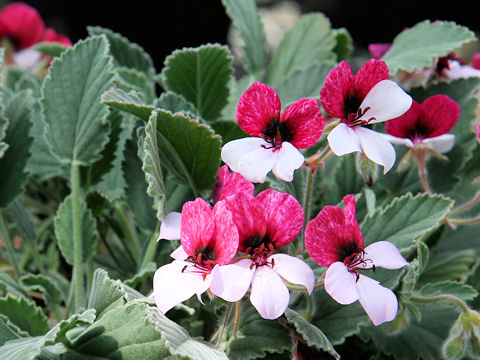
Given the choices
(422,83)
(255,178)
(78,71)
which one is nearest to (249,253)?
(255,178)

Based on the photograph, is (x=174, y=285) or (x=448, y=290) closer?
(x=174, y=285)

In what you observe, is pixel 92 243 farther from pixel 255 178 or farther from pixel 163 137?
pixel 255 178

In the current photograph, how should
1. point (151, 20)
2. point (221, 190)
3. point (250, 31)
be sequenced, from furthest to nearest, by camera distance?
point (151, 20), point (250, 31), point (221, 190)

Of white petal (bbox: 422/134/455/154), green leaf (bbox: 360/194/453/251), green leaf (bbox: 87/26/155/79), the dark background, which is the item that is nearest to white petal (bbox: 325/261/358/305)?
green leaf (bbox: 360/194/453/251)

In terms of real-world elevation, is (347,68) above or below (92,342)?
above

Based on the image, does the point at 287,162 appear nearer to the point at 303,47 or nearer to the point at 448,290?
the point at 448,290

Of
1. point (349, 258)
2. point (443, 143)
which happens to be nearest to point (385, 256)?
point (349, 258)
